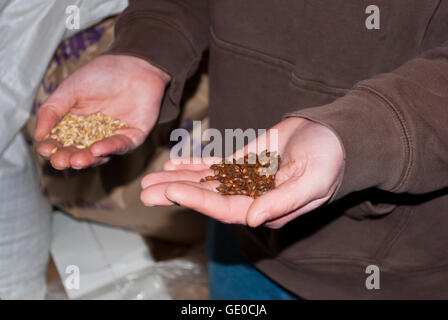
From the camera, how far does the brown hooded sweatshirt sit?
65 centimetres

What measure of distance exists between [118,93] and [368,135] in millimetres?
592

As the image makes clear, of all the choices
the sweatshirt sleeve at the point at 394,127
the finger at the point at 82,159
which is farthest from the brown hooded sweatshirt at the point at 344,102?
the finger at the point at 82,159

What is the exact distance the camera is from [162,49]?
95 cm

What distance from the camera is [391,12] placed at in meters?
0.71

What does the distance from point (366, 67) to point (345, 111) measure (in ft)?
0.61

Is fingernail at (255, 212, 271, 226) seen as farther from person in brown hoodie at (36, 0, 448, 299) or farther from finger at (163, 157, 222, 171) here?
finger at (163, 157, 222, 171)

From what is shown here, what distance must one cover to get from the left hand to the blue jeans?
23.5 inches

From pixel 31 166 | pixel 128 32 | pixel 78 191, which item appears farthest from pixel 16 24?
pixel 78 191

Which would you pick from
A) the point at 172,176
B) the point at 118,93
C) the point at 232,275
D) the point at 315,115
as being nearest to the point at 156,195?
the point at 172,176

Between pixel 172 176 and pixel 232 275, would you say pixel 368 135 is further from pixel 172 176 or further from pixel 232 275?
pixel 232 275

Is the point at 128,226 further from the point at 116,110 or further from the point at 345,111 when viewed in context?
the point at 345,111

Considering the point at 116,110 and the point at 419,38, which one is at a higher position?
the point at 419,38

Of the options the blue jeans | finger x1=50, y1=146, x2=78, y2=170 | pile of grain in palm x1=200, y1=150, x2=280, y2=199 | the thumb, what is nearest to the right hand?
the thumb

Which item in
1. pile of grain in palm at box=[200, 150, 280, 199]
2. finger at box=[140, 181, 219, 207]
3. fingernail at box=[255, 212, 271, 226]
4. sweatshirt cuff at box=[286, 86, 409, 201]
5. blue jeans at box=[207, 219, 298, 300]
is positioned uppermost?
sweatshirt cuff at box=[286, 86, 409, 201]
